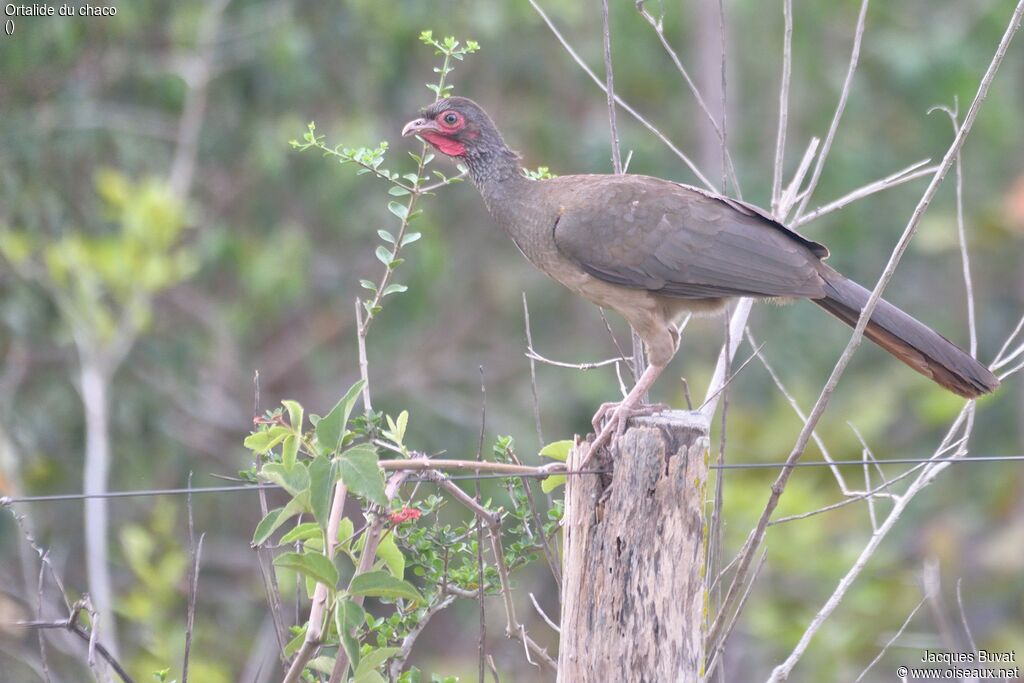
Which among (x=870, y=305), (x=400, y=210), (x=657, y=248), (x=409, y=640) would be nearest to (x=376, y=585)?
(x=409, y=640)

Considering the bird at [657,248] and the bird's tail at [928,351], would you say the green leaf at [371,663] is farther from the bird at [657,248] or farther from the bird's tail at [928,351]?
the bird's tail at [928,351]

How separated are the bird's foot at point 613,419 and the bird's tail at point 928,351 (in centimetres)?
81

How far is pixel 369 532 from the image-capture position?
9.34 ft

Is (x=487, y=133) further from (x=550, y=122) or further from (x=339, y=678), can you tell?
(x=550, y=122)

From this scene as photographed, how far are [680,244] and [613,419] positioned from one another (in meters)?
1.02

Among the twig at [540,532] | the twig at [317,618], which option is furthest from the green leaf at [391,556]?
the twig at [540,532]

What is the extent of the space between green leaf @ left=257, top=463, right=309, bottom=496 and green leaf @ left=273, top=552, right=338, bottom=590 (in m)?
0.16

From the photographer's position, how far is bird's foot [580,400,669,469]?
3.14 m

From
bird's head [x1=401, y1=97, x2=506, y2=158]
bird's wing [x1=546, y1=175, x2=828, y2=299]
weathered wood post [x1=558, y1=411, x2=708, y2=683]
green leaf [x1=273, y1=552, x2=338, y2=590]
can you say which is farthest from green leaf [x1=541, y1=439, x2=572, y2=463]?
bird's head [x1=401, y1=97, x2=506, y2=158]

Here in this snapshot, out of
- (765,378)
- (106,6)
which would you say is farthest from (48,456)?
(765,378)

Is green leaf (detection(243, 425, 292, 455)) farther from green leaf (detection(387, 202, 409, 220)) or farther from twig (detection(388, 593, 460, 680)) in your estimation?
green leaf (detection(387, 202, 409, 220))

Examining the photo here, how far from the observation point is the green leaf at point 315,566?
8.43ft

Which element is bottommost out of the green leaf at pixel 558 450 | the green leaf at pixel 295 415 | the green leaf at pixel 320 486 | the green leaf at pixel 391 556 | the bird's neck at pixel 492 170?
the green leaf at pixel 391 556

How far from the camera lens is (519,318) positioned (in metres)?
12.1
